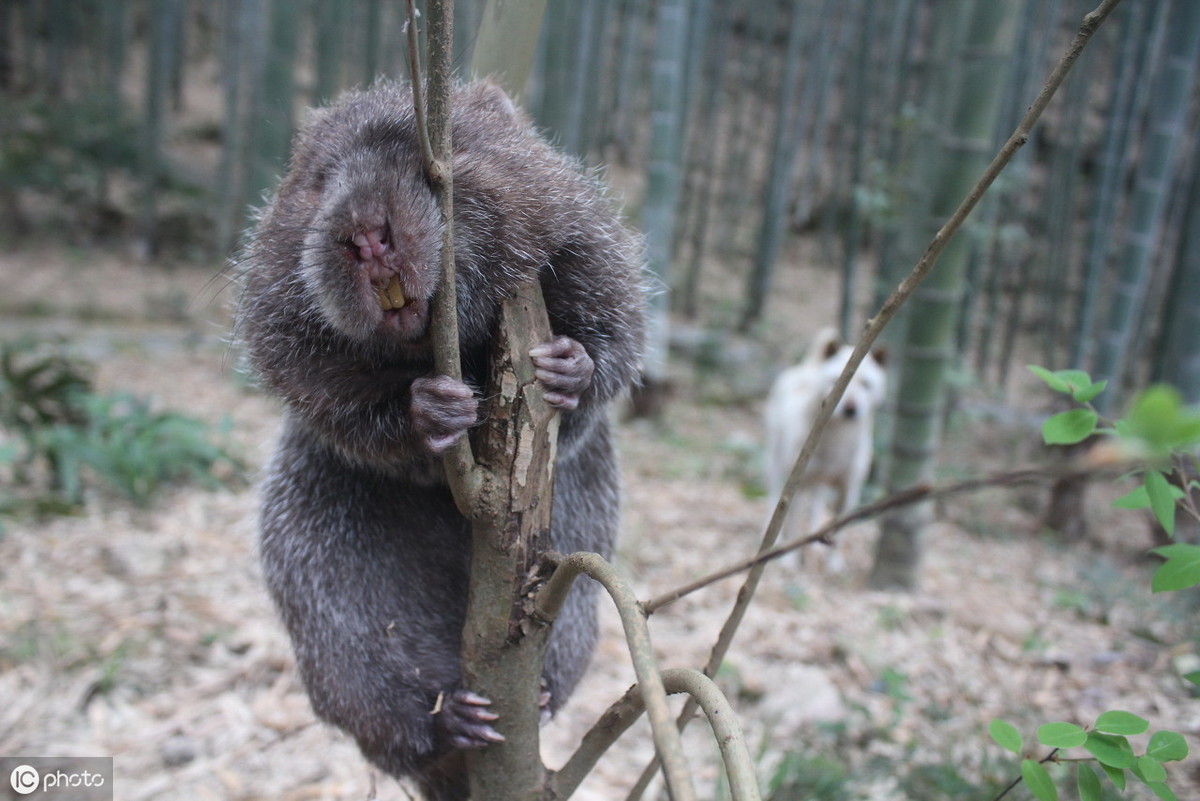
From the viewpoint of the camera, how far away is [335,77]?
14.6 meters

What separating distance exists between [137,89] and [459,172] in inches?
1069

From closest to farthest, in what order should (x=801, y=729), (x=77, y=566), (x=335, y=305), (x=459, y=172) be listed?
(x=335, y=305) < (x=459, y=172) < (x=801, y=729) < (x=77, y=566)

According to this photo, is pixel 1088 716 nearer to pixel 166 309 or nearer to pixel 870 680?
pixel 870 680

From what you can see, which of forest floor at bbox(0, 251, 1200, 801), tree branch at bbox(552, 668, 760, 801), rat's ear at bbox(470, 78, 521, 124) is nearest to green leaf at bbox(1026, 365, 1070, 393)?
tree branch at bbox(552, 668, 760, 801)

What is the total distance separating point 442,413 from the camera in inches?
67.7

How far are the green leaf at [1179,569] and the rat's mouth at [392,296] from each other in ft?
5.06

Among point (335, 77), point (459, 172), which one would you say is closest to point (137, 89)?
point (335, 77)

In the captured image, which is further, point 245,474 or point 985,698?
point 245,474

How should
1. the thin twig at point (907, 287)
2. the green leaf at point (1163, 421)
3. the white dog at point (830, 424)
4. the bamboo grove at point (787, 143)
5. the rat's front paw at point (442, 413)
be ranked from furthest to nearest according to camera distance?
the bamboo grove at point (787, 143) < the white dog at point (830, 424) < the rat's front paw at point (442, 413) < the thin twig at point (907, 287) < the green leaf at point (1163, 421)

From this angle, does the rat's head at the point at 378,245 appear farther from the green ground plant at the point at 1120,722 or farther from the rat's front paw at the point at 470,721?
the green ground plant at the point at 1120,722

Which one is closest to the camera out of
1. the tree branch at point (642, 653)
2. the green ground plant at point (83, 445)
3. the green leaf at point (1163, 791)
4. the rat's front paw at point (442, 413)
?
the tree branch at point (642, 653)

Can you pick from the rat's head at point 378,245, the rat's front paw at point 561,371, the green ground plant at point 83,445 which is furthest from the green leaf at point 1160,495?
the green ground plant at point 83,445

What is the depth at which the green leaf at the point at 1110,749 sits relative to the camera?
1317mm

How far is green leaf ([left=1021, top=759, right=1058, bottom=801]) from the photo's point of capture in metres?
1.35
